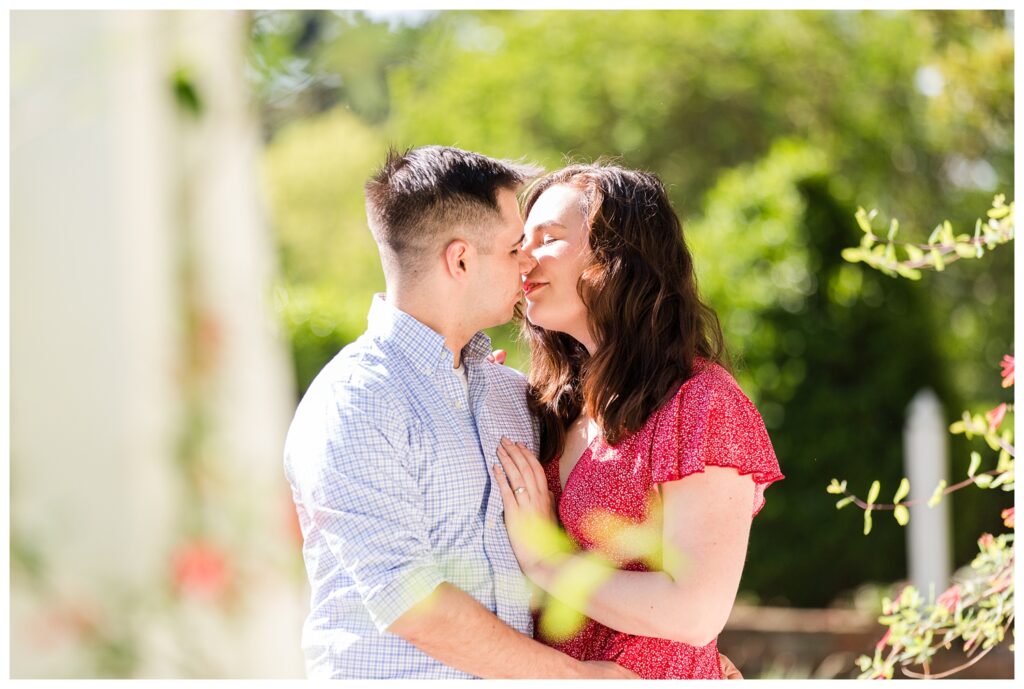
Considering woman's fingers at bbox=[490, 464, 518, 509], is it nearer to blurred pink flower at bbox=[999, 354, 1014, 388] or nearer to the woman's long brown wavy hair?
the woman's long brown wavy hair

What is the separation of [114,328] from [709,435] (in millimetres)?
1396

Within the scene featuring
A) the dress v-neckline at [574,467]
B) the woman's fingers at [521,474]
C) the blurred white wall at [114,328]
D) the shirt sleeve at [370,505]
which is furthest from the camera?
the dress v-neckline at [574,467]

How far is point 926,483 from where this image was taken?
6.28m

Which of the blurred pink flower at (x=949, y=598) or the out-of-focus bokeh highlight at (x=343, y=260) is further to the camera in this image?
the blurred pink flower at (x=949, y=598)

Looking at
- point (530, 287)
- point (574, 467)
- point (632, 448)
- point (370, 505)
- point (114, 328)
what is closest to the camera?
point (114, 328)

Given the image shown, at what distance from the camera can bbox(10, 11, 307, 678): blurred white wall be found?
991mm

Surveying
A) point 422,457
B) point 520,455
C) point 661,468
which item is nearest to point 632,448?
point 661,468

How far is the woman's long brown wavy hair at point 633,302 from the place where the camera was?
92.5 inches

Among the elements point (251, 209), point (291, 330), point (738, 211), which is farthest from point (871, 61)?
point (251, 209)

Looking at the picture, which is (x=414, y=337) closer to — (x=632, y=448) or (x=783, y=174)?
(x=632, y=448)

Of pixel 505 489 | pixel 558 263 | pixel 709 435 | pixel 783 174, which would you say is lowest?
pixel 505 489

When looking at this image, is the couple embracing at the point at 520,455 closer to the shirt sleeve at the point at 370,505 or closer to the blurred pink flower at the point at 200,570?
the shirt sleeve at the point at 370,505

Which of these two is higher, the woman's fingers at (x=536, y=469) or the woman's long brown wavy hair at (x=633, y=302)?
the woman's long brown wavy hair at (x=633, y=302)

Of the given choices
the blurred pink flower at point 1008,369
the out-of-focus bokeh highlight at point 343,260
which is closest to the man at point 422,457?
the out-of-focus bokeh highlight at point 343,260
